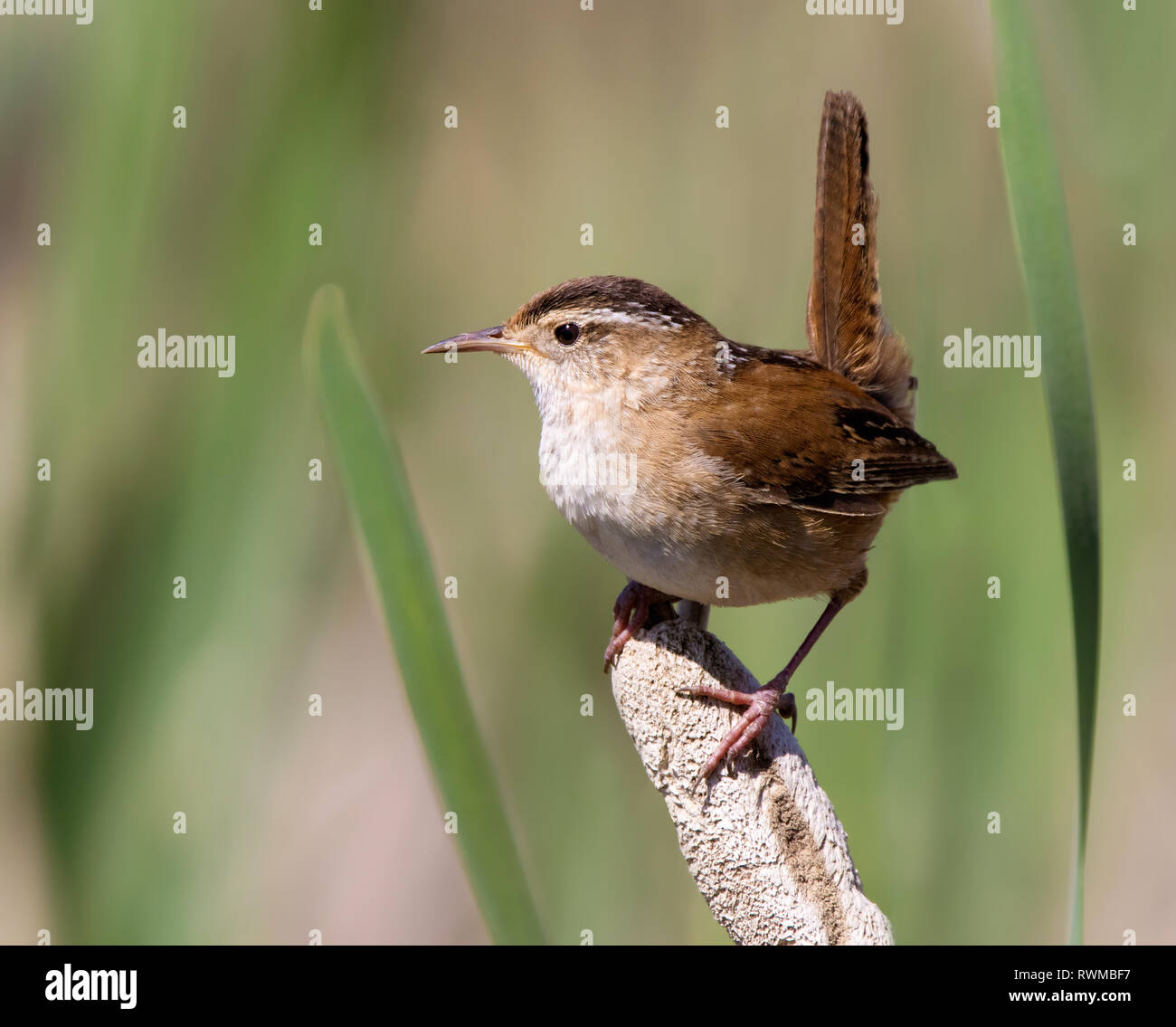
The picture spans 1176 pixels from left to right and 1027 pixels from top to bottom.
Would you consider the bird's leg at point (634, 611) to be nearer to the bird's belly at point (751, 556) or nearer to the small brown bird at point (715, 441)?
the small brown bird at point (715, 441)

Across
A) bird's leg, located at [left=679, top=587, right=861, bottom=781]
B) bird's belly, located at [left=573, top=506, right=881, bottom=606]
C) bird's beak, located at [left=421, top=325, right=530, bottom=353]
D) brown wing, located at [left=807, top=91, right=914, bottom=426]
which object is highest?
brown wing, located at [left=807, top=91, right=914, bottom=426]

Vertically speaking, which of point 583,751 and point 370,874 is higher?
point 583,751

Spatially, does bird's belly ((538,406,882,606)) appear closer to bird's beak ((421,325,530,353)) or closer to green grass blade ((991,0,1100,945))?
bird's beak ((421,325,530,353))

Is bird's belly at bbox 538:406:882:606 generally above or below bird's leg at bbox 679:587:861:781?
above

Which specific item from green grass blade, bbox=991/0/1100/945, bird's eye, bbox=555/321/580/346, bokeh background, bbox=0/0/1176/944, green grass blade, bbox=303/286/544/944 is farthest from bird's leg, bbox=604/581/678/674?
green grass blade, bbox=991/0/1100/945

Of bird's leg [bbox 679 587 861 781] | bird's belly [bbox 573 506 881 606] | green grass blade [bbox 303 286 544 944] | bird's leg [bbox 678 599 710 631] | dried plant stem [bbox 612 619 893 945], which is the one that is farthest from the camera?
bird's leg [bbox 678 599 710 631]

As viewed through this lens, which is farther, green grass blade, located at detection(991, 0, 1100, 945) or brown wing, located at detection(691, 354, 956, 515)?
brown wing, located at detection(691, 354, 956, 515)

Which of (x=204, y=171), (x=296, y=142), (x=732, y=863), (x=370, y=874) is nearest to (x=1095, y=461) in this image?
(x=732, y=863)

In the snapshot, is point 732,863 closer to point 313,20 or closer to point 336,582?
point 313,20
